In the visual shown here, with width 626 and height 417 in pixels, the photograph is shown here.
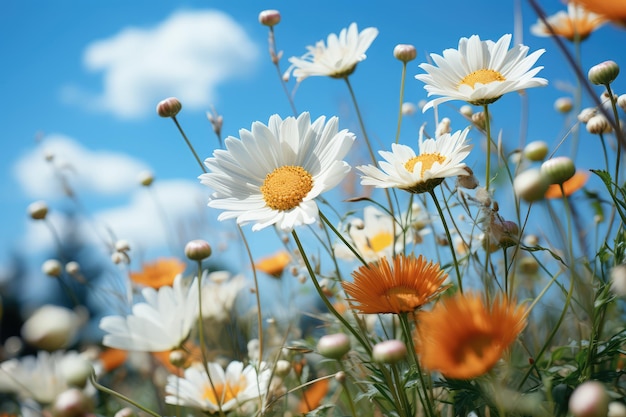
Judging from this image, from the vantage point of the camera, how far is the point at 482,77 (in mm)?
990

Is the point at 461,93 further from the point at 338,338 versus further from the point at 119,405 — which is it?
the point at 119,405

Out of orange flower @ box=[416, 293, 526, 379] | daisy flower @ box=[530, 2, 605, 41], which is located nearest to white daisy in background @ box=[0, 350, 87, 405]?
orange flower @ box=[416, 293, 526, 379]

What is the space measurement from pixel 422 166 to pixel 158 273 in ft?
3.11

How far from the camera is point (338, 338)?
0.78 metres

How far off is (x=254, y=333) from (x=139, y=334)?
78cm

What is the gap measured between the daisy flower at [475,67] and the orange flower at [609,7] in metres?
0.34

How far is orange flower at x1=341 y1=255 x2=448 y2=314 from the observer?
0.77 metres

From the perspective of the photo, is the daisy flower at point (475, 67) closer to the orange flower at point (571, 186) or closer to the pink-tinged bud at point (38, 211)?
the orange flower at point (571, 186)

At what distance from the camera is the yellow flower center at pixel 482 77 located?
38.7 inches

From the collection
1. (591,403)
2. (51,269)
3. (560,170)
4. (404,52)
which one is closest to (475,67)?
(404,52)

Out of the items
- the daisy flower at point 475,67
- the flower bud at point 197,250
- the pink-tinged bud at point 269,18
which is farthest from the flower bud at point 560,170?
the pink-tinged bud at point 269,18

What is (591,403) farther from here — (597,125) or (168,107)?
(168,107)

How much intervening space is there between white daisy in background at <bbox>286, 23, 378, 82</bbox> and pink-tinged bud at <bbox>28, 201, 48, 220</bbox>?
2.48 feet

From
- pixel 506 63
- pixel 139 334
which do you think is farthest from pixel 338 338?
pixel 506 63
